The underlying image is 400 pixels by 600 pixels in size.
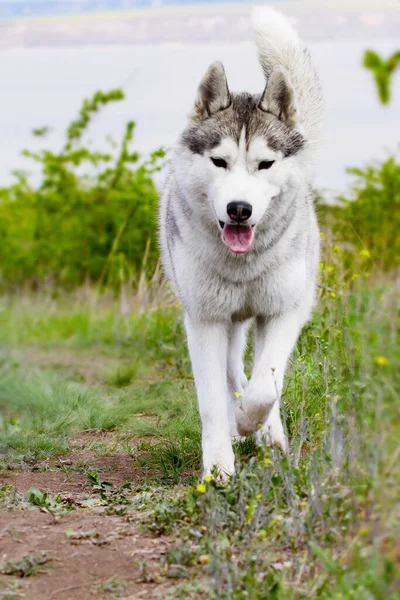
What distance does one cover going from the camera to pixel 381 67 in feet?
7.52

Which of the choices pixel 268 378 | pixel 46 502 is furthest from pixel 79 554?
pixel 268 378

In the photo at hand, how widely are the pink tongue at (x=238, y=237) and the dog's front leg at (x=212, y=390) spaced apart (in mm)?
486

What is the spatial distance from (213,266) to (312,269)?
101 cm

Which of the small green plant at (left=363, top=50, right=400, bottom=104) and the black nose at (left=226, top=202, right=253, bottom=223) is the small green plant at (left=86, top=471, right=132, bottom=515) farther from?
the small green plant at (left=363, top=50, right=400, bottom=104)

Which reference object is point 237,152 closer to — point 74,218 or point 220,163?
point 220,163

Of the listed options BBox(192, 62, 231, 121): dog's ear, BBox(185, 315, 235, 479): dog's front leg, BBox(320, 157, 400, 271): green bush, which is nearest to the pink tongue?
BBox(185, 315, 235, 479): dog's front leg

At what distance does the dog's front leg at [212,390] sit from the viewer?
399 centimetres

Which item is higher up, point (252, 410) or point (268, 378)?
point (268, 378)

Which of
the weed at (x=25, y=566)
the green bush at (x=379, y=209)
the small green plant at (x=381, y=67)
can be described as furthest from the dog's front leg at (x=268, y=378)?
the green bush at (x=379, y=209)

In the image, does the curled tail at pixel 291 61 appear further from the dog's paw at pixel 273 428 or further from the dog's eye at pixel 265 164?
the dog's paw at pixel 273 428

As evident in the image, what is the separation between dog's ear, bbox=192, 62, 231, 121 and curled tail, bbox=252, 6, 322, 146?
88 cm

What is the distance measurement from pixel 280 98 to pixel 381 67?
1.84 m

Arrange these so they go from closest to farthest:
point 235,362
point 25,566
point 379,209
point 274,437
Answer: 1. point 25,566
2. point 274,437
3. point 235,362
4. point 379,209

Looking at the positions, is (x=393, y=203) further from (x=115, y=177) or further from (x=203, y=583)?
(x=203, y=583)
